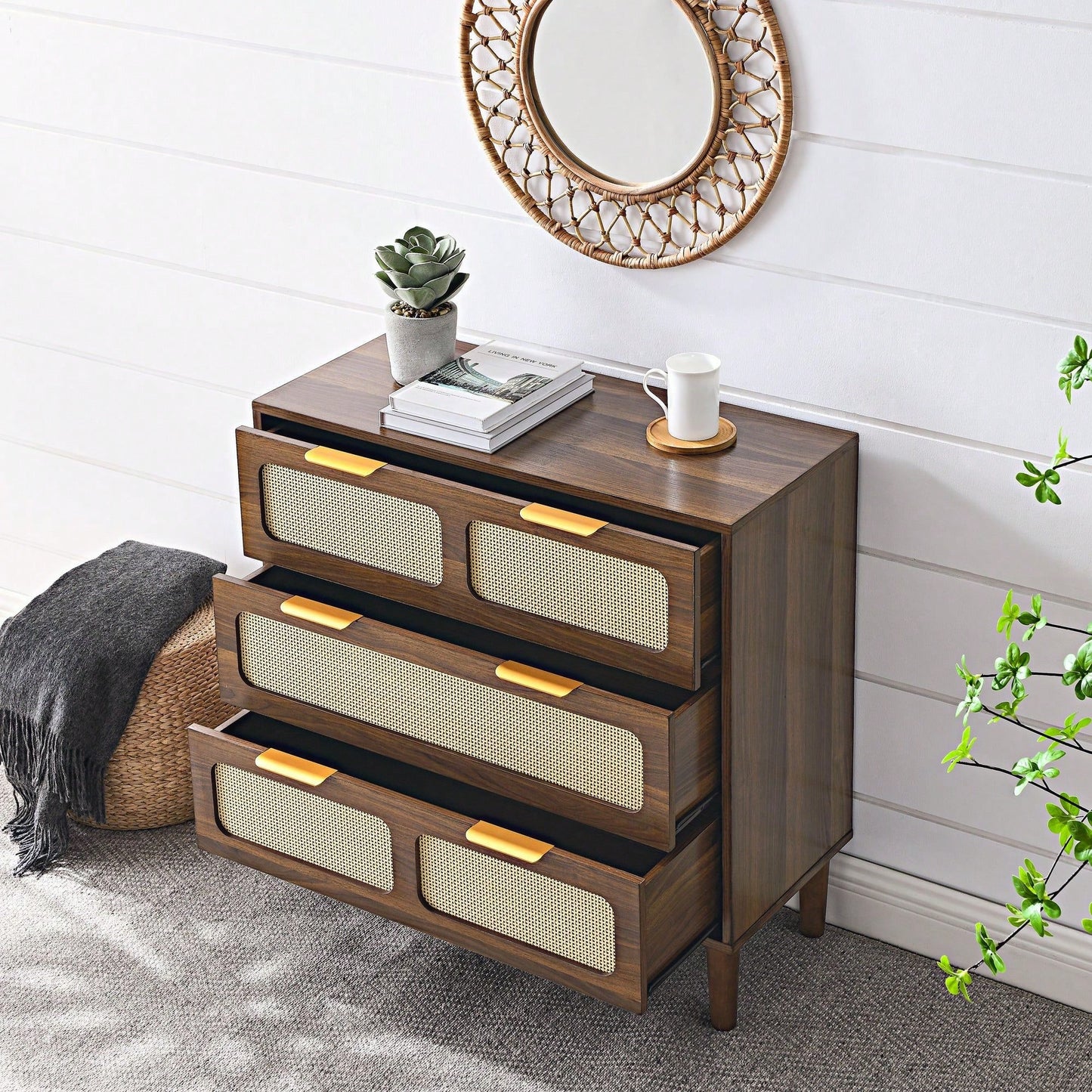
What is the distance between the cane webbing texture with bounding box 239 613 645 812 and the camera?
5.57 feet

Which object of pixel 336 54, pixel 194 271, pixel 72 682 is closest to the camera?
pixel 336 54

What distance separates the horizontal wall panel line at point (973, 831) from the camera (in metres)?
1.90

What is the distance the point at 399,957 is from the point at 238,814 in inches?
11.9

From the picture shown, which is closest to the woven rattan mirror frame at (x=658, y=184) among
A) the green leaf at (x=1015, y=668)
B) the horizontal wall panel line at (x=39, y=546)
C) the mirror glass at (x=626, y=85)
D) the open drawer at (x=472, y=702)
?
the mirror glass at (x=626, y=85)

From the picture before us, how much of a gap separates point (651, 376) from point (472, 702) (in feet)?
1.60

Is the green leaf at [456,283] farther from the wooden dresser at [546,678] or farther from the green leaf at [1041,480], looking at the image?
the green leaf at [1041,480]

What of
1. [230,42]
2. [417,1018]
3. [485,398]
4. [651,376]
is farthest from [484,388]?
[417,1018]

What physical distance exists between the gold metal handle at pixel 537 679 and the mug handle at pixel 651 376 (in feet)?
1.13

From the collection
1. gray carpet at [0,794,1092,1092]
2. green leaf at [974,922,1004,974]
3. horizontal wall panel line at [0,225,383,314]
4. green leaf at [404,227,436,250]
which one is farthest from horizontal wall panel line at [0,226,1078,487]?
gray carpet at [0,794,1092,1092]

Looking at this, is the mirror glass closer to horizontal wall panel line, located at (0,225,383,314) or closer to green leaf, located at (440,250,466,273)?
green leaf, located at (440,250,466,273)

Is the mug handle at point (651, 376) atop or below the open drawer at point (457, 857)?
atop

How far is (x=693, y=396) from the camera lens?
173cm

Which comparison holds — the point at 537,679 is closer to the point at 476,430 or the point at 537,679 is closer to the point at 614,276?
the point at 476,430

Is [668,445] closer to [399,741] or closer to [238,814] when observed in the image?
[399,741]
